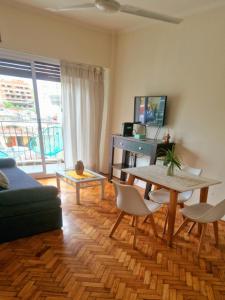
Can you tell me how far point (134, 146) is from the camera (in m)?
3.29

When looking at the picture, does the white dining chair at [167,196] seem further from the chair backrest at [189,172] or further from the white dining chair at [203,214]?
the white dining chair at [203,214]

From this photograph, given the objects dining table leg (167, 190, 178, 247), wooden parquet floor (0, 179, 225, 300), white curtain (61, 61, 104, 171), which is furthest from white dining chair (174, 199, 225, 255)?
white curtain (61, 61, 104, 171)

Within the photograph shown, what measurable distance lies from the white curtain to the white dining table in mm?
1929

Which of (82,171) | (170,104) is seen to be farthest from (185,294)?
(170,104)

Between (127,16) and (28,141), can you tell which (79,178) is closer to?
(28,141)

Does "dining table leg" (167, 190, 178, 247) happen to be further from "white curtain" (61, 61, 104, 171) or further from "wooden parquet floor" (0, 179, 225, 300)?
"white curtain" (61, 61, 104, 171)

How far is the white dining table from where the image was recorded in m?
1.97

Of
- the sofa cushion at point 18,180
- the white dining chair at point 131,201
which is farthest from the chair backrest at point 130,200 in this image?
the sofa cushion at point 18,180

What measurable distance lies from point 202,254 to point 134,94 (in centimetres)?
272

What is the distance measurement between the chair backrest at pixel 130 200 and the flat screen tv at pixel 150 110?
1.60 meters

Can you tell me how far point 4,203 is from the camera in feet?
6.45

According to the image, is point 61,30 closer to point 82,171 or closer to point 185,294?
point 82,171

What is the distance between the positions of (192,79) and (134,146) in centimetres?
129

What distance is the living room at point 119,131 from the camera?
65.1 inches
